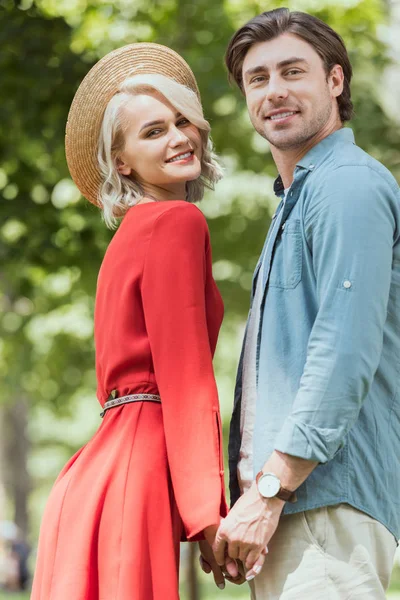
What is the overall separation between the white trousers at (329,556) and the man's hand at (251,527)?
0.08 metres

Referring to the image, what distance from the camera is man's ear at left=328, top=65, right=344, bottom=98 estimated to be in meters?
2.91

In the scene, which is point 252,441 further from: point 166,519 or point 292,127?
point 292,127

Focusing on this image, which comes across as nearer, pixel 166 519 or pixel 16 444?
pixel 166 519

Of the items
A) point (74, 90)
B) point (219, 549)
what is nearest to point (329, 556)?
point (219, 549)

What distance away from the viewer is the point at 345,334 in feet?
8.07

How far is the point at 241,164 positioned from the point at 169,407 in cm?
523

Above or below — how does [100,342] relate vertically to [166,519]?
above

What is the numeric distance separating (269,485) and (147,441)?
0.48 m

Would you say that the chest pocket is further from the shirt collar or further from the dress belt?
the dress belt

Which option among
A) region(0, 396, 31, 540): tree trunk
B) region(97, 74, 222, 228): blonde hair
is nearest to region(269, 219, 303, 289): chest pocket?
region(97, 74, 222, 228): blonde hair

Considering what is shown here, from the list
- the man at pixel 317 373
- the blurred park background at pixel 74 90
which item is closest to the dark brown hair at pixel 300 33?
the man at pixel 317 373

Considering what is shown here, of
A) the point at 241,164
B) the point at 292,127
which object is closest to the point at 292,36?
the point at 292,127

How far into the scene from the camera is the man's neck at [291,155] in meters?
2.88

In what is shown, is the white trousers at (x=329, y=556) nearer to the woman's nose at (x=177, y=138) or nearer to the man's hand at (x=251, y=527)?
the man's hand at (x=251, y=527)
